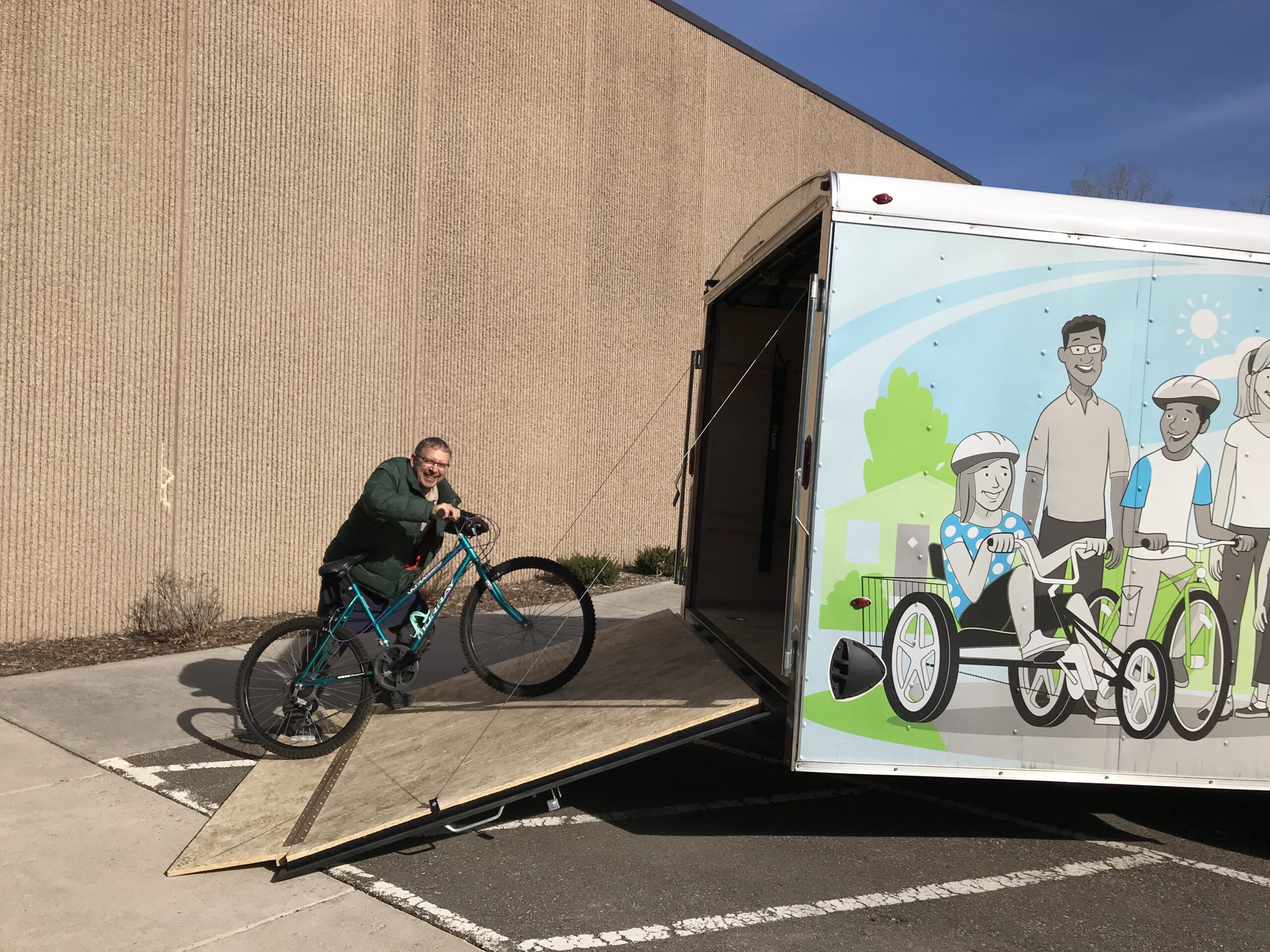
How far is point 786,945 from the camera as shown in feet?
12.1

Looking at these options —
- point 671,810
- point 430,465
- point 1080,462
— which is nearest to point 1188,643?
point 1080,462

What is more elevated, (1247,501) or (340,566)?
(1247,501)

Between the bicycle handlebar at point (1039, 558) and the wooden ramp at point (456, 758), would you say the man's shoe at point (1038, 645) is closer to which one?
the bicycle handlebar at point (1039, 558)

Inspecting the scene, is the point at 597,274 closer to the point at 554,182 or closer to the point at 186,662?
the point at 554,182

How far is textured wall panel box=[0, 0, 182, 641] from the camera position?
7.28 m

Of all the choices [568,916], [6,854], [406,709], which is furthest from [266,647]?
[568,916]

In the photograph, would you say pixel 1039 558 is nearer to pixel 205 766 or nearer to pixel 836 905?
pixel 836 905

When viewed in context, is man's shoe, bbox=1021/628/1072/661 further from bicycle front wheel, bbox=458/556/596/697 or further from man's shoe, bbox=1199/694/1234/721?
bicycle front wheel, bbox=458/556/596/697

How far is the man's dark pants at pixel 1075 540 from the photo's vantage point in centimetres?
425

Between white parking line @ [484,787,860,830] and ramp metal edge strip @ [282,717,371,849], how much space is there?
0.78 m

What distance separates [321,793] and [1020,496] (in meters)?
3.47

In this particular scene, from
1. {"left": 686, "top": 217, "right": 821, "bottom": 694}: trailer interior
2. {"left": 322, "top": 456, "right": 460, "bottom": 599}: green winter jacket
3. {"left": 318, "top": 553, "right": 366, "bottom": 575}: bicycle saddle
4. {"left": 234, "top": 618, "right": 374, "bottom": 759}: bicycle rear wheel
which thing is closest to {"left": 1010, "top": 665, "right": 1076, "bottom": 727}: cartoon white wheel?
{"left": 686, "top": 217, "right": 821, "bottom": 694}: trailer interior

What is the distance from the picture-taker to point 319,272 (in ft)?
29.8

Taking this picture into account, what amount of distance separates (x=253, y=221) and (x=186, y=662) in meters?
3.78
